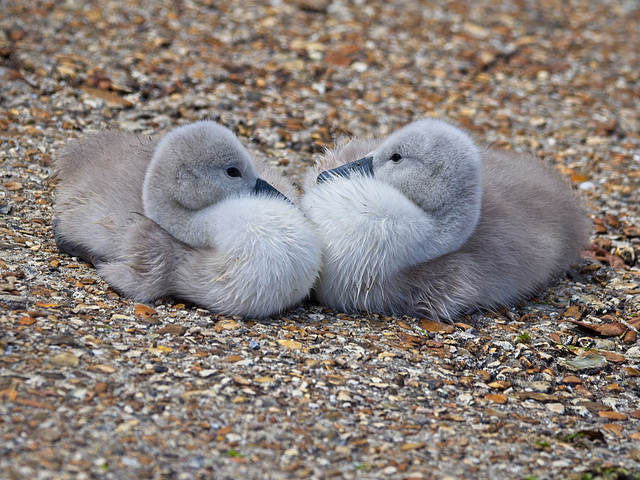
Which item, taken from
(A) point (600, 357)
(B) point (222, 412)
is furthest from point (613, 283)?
(B) point (222, 412)

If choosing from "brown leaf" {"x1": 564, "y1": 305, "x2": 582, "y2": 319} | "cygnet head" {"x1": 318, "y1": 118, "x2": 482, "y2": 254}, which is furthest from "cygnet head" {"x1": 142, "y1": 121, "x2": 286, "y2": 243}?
"brown leaf" {"x1": 564, "y1": 305, "x2": 582, "y2": 319}

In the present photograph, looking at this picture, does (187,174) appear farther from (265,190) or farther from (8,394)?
(8,394)

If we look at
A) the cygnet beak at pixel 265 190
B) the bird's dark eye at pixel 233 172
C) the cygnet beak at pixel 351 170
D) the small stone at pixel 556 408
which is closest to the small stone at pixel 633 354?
the small stone at pixel 556 408

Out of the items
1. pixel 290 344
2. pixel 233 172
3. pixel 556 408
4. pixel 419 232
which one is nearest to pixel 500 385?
pixel 556 408

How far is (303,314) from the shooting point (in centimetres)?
447

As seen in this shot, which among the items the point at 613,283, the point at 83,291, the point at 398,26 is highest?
the point at 398,26

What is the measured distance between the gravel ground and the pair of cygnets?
0.50ft

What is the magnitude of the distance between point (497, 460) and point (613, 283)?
7.70ft

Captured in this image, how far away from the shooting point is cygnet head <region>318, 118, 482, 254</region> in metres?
4.46

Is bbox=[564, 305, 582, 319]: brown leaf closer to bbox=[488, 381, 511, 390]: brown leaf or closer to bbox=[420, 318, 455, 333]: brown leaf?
bbox=[420, 318, 455, 333]: brown leaf

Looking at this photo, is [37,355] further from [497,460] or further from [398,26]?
[398,26]

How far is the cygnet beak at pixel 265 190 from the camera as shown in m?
4.43

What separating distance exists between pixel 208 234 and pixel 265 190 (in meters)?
0.44

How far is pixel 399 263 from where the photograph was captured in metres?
4.46
